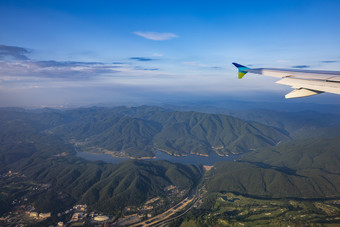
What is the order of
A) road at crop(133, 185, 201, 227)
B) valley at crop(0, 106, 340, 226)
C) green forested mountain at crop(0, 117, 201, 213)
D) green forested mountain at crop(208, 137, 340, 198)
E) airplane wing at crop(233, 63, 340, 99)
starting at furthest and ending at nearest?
green forested mountain at crop(208, 137, 340, 198), green forested mountain at crop(0, 117, 201, 213), valley at crop(0, 106, 340, 226), road at crop(133, 185, 201, 227), airplane wing at crop(233, 63, 340, 99)

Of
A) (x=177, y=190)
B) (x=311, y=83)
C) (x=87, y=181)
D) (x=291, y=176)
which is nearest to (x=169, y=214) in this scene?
(x=177, y=190)

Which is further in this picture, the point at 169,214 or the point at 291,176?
the point at 291,176

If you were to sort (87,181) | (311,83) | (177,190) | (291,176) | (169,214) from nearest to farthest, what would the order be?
1. (311,83)
2. (169,214)
3. (177,190)
4. (291,176)
5. (87,181)

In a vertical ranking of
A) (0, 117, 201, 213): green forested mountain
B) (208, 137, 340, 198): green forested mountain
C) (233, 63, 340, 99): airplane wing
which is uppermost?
(233, 63, 340, 99): airplane wing

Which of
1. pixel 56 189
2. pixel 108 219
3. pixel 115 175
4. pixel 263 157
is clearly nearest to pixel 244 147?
pixel 263 157

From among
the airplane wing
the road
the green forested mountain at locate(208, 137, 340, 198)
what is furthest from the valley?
the airplane wing

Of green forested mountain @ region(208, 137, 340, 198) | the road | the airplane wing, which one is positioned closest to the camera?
the airplane wing

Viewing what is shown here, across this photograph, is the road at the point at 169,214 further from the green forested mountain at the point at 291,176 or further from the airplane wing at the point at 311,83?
the airplane wing at the point at 311,83

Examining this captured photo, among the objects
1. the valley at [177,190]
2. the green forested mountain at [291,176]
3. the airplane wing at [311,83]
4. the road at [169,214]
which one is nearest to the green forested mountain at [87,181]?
the valley at [177,190]

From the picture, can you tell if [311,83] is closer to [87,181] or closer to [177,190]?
[177,190]

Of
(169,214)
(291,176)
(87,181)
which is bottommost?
(87,181)

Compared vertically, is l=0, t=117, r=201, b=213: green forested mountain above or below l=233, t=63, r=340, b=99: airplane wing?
below

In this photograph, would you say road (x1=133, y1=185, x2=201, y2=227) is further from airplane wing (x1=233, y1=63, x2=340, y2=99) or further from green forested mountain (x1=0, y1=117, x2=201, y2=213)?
airplane wing (x1=233, y1=63, x2=340, y2=99)

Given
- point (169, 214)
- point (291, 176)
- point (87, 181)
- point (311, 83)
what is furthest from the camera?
point (87, 181)
